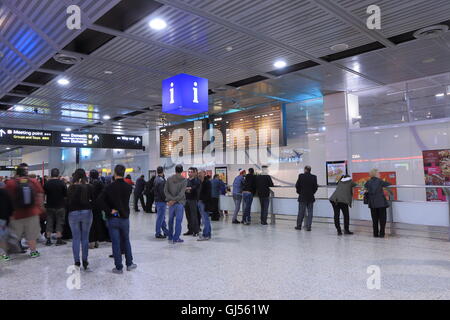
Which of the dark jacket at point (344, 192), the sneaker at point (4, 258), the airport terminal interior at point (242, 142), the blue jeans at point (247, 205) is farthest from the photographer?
the blue jeans at point (247, 205)

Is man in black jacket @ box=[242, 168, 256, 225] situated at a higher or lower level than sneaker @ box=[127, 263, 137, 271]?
higher

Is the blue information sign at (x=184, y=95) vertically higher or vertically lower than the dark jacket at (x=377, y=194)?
higher

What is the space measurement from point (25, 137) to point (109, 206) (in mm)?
8285

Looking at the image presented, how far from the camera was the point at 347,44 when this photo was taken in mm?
6691

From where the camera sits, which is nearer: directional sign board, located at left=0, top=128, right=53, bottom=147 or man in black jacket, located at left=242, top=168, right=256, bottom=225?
man in black jacket, located at left=242, top=168, right=256, bottom=225

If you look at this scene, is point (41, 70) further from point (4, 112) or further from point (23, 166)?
point (4, 112)

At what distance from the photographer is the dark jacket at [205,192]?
753 centimetres

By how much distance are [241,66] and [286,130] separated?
4.60 meters

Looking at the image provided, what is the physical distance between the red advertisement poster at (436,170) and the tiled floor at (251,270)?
2412 millimetres

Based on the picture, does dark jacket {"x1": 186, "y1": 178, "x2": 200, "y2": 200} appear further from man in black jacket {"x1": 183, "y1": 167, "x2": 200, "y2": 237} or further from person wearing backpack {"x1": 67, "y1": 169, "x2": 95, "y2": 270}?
person wearing backpack {"x1": 67, "y1": 169, "x2": 95, "y2": 270}

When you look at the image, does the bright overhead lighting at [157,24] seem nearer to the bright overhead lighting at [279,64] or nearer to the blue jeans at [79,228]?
the bright overhead lighting at [279,64]

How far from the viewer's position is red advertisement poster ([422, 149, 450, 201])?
348 inches

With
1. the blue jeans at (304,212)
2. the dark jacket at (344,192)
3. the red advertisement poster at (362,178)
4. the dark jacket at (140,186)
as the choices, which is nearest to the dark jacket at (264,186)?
the blue jeans at (304,212)

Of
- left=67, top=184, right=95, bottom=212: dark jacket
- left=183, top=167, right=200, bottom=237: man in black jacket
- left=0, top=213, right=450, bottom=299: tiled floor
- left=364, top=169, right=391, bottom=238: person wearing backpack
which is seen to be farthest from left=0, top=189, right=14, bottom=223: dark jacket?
left=364, top=169, right=391, bottom=238: person wearing backpack
